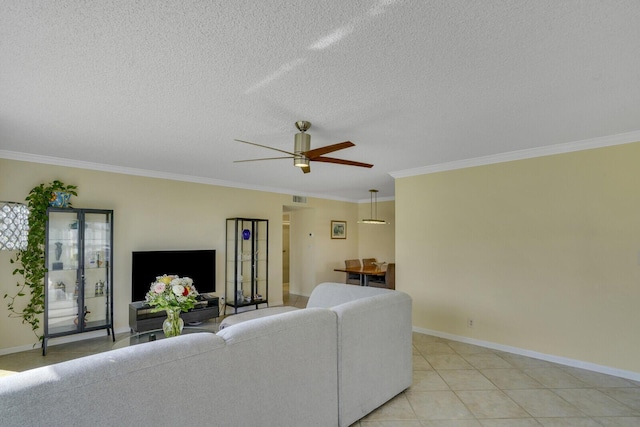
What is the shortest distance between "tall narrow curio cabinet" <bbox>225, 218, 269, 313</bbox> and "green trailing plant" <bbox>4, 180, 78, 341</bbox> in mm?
2588

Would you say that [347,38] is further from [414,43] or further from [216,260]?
[216,260]

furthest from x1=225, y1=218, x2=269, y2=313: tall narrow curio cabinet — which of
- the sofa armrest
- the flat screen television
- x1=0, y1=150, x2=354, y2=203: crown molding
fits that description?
the sofa armrest

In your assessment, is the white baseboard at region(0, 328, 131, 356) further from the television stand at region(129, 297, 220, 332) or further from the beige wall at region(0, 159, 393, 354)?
the television stand at region(129, 297, 220, 332)

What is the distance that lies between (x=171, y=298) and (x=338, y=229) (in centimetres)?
569

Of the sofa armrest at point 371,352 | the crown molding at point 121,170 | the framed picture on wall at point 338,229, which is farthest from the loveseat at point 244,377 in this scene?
the framed picture on wall at point 338,229

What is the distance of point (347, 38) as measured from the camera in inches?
68.5

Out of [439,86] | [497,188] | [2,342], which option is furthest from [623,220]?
[2,342]

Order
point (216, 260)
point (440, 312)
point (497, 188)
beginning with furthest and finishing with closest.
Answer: point (216, 260) < point (440, 312) < point (497, 188)

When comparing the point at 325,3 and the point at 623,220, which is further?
the point at 623,220

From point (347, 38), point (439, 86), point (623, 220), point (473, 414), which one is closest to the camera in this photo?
point (347, 38)

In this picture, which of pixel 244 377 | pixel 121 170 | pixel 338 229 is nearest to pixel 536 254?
pixel 244 377

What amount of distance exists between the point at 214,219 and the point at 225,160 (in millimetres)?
1773

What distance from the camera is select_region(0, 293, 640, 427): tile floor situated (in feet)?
8.49

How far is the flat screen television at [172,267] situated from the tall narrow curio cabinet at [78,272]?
34 centimetres
